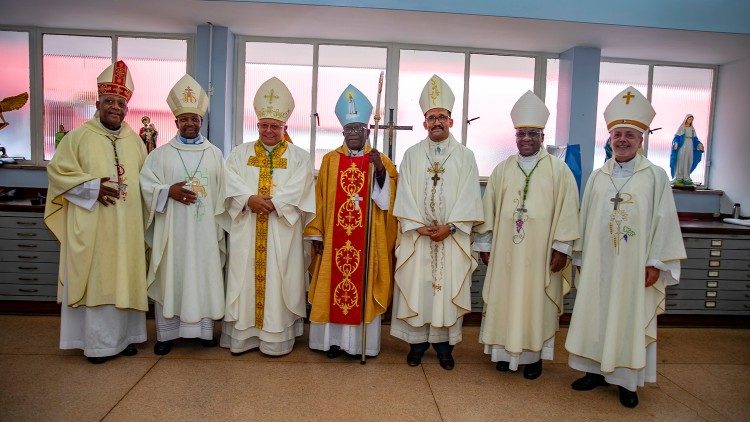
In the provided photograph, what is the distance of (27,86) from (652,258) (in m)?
7.23

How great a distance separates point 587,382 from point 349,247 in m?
1.96

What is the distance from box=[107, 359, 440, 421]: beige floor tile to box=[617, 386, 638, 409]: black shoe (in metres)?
1.28

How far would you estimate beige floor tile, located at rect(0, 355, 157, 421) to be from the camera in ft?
10.5

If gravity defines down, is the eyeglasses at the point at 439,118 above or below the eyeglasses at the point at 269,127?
above

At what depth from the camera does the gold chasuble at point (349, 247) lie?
4.15m

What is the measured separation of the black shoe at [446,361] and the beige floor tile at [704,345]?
1896mm

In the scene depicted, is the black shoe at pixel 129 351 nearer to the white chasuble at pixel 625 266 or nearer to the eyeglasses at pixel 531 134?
the white chasuble at pixel 625 266

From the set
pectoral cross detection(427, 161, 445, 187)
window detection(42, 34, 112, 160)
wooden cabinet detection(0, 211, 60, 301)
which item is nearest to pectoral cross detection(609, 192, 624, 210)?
pectoral cross detection(427, 161, 445, 187)

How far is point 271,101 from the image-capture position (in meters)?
4.17

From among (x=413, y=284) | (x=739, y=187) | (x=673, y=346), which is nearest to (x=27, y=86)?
(x=413, y=284)

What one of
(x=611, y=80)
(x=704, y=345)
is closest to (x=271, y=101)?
(x=704, y=345)

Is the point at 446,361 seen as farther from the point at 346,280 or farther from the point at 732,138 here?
the point at 732,138

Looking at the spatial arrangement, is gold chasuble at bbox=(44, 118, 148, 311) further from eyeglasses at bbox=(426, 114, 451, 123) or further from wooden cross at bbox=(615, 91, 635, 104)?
wooden cross at bbox=(615, 91, 635, 104)

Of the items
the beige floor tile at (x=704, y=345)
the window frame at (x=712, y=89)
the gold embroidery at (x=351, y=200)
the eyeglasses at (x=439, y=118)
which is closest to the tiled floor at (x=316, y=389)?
the beige floor tile at (x=704, y=345)
